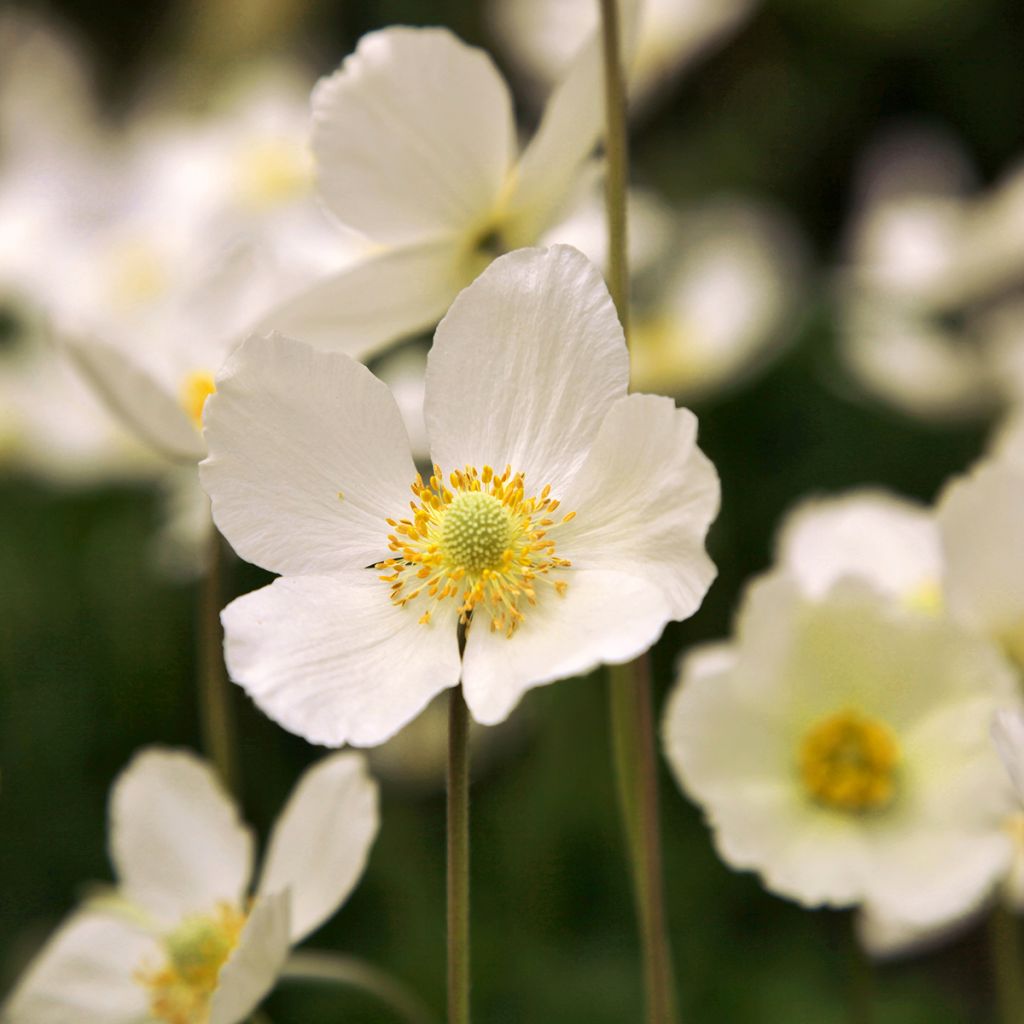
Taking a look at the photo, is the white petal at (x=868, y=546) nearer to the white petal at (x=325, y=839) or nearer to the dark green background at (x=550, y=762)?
the white petal at (x=325, y=839)

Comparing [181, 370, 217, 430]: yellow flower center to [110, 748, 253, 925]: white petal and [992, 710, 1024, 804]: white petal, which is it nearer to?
[110, 748, 253, 925]: white petal

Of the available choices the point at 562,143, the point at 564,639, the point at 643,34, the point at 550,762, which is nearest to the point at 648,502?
the point at 564,639

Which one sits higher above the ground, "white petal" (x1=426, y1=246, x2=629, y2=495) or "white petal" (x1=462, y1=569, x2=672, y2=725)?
"white petal" (x1=426, y1=246, x2=629, y2=495)

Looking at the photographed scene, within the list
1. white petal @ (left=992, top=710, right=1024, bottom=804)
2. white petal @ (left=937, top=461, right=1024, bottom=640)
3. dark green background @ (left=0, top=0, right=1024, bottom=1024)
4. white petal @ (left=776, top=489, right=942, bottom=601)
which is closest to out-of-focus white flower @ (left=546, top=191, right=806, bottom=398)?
dark green background @ (left=0, top=0, right=1024, bottom=1024)

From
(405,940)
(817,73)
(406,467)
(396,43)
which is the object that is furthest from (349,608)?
(817,73)

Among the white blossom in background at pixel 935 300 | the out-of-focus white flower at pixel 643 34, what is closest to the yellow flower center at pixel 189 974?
the white blossom in background at pixel 935 300

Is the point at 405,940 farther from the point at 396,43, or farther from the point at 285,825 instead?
the point at 396,43
